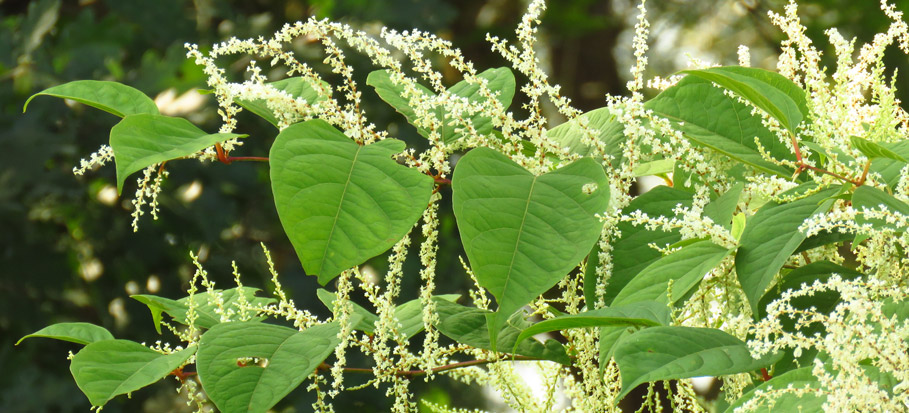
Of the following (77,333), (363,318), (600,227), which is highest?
(600,227)

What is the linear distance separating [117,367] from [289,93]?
182mm

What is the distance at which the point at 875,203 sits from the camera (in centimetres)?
38

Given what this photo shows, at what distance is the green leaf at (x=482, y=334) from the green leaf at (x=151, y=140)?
170 millimetres

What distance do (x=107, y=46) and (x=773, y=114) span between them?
1843 millimetres

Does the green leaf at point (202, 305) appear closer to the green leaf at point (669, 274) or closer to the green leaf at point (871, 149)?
the green leaf at point (669, 274)

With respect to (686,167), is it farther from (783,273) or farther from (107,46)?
(107,46)

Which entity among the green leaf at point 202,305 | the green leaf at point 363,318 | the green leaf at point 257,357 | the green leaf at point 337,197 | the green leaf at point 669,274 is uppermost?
the green leaf at point 669,274

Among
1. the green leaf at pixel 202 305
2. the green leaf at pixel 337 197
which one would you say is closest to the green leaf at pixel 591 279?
the green leaf at pixel 337 197

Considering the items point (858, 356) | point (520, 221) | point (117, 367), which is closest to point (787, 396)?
point (858, 356)

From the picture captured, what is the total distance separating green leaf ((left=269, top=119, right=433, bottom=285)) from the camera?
15.2 inches

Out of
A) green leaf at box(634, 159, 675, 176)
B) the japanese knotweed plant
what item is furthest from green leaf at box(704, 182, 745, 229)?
green leaf at box(634, 159, 675, 176)

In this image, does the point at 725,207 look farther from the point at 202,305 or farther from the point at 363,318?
the point at 202,305

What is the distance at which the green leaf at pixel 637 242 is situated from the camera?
0.46 metres

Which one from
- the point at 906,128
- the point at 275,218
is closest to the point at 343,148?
the point at 906,128
